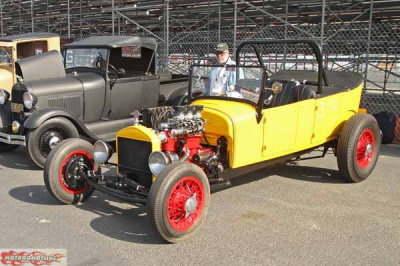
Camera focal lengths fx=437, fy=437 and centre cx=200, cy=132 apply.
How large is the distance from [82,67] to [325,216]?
4.80m

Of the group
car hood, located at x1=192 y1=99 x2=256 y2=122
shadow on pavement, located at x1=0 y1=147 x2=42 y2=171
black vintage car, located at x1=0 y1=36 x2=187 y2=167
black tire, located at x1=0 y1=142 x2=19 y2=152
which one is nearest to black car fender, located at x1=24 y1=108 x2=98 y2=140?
black vintage car, located at x1=0 y1=36 x2=187 y2=167

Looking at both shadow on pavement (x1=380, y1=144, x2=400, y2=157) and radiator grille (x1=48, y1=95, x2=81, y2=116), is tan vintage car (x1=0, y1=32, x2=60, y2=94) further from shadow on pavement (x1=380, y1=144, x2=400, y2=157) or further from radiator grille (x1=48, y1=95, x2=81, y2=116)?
shadow on pavement (x1=380, y1=144, x2=400, y2=157)

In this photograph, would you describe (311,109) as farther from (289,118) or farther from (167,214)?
(167,214)

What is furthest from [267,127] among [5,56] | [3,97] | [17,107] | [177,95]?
[5,56]

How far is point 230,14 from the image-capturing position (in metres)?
14.6

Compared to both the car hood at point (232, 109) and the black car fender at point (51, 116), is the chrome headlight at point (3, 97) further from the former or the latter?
the car hood at point (232, 109)

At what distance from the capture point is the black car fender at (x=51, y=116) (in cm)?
570

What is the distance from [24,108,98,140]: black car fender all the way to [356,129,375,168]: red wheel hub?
11.7ft

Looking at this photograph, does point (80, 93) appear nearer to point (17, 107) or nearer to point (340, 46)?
point (17, 107)

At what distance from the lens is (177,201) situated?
11.5ft

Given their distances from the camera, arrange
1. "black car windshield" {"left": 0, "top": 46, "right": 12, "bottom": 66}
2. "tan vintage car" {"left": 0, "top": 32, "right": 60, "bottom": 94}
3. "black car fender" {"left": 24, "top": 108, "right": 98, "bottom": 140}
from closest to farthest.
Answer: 1. "black car fender" {"left": 24, "top": 108, "right": 98, "bottom": 140}
2. "tan vintage car" {"left": 0, "top": 32, "right": 60, "bottom": 94}
3. "black car windshield" {"left": 0, "top": 46, "right": 12, "bottom": 66}

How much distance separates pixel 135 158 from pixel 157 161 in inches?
16.4

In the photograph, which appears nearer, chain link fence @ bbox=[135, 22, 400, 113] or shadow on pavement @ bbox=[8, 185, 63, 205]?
shadow on pavement @ bbox=[8, 185, 63, 205]

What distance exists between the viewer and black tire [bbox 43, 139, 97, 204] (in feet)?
13.7
